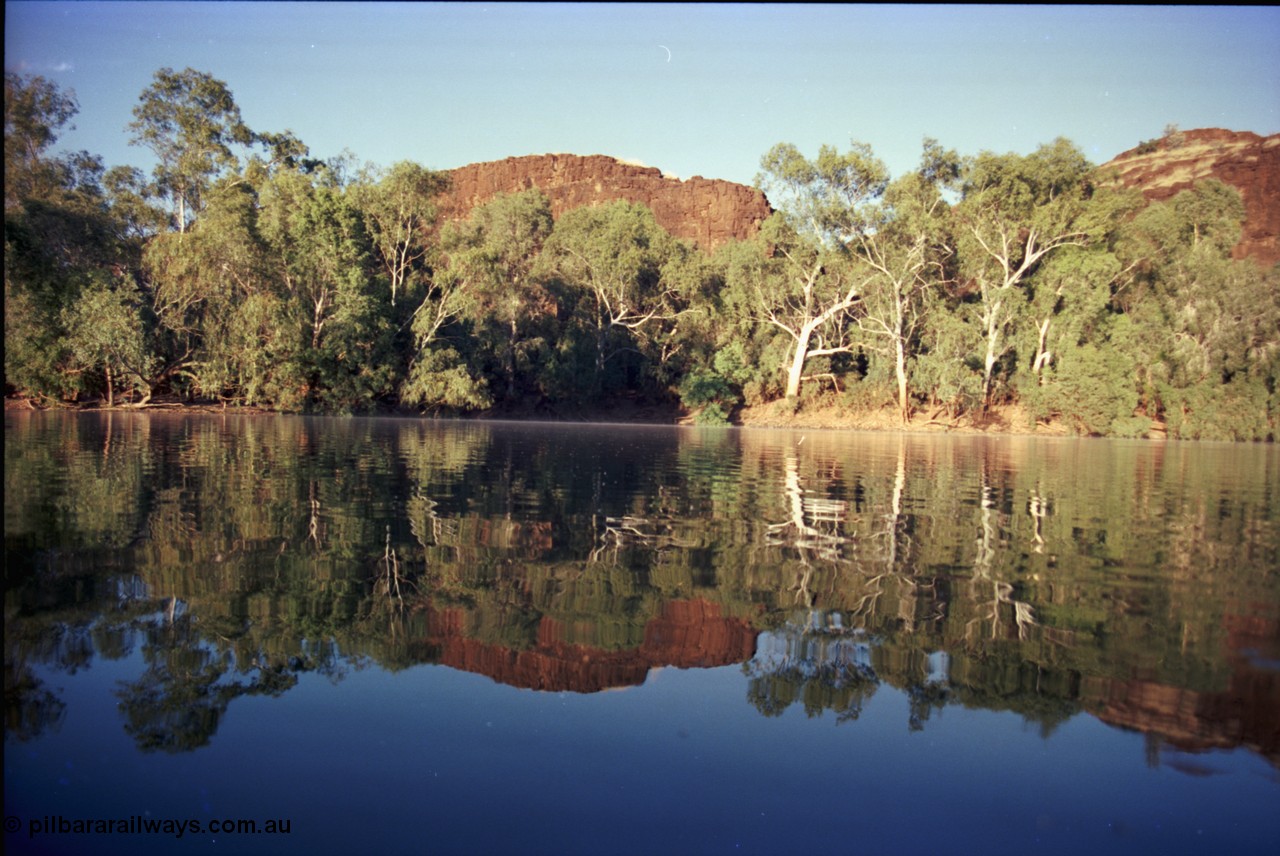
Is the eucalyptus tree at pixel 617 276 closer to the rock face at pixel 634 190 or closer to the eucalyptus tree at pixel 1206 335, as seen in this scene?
the eucalyptus tree at pixel 1206 335

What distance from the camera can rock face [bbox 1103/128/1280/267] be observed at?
77.9 meters

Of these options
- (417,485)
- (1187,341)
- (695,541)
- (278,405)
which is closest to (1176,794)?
(695,541)

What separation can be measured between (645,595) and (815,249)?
158 ft

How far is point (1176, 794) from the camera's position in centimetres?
369

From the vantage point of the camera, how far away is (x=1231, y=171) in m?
86.2

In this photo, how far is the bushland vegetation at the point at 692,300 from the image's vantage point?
42969mm

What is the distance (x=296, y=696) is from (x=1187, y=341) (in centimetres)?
5212

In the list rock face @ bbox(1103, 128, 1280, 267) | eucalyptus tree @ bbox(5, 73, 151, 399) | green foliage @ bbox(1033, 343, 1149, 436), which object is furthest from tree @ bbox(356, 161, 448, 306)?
rock face @ bbox(1103, 128, 1280, 267)

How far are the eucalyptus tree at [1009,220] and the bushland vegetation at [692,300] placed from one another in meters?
0.14

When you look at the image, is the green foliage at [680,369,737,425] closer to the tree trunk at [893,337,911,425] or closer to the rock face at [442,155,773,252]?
the tree trunk at [893,337,911,425]

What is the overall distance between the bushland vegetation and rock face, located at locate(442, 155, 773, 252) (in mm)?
68176

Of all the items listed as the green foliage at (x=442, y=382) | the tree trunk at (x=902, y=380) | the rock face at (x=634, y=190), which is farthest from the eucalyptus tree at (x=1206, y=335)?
the rock face at (x=634, y=190)

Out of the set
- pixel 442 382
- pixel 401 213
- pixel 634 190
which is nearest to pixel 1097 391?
pixel 442 382

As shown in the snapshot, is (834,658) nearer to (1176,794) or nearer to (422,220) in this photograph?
(1176,794)
